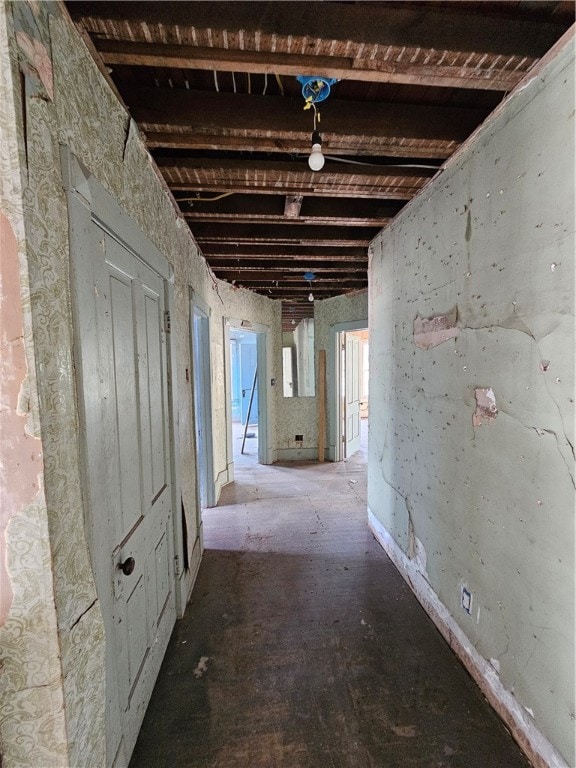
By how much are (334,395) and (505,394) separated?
149 inches

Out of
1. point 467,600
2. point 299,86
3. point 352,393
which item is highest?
point 299,86

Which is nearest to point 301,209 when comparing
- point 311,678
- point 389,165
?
point 389,165

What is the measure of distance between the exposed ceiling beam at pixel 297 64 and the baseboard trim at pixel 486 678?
7.99ft

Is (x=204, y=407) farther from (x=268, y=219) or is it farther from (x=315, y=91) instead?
(x=315, y=91)

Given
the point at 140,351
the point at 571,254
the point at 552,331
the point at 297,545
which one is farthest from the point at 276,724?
the point at 571,254

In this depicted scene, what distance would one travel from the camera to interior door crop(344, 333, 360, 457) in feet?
17.8

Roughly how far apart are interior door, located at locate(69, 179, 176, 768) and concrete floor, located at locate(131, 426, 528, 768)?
21cm

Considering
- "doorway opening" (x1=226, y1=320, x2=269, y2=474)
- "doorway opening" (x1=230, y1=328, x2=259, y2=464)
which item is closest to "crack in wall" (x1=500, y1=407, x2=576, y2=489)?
"doorway opening" (x1=226, y1=320, x2=269, y2=474)

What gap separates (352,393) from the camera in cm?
562

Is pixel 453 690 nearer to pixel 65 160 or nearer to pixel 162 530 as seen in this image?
pixel 162 530

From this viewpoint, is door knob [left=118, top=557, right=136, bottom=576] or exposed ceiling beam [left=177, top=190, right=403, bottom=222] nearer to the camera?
door knob [left=118, top=557, right=136, bottom=576]

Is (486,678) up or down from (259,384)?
down

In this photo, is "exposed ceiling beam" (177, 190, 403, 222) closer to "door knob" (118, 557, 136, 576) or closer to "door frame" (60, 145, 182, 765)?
"door frame" (60, 145, 182, 765)

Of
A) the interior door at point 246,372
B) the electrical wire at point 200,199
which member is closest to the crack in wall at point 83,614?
the electrical wire at point 200,199
